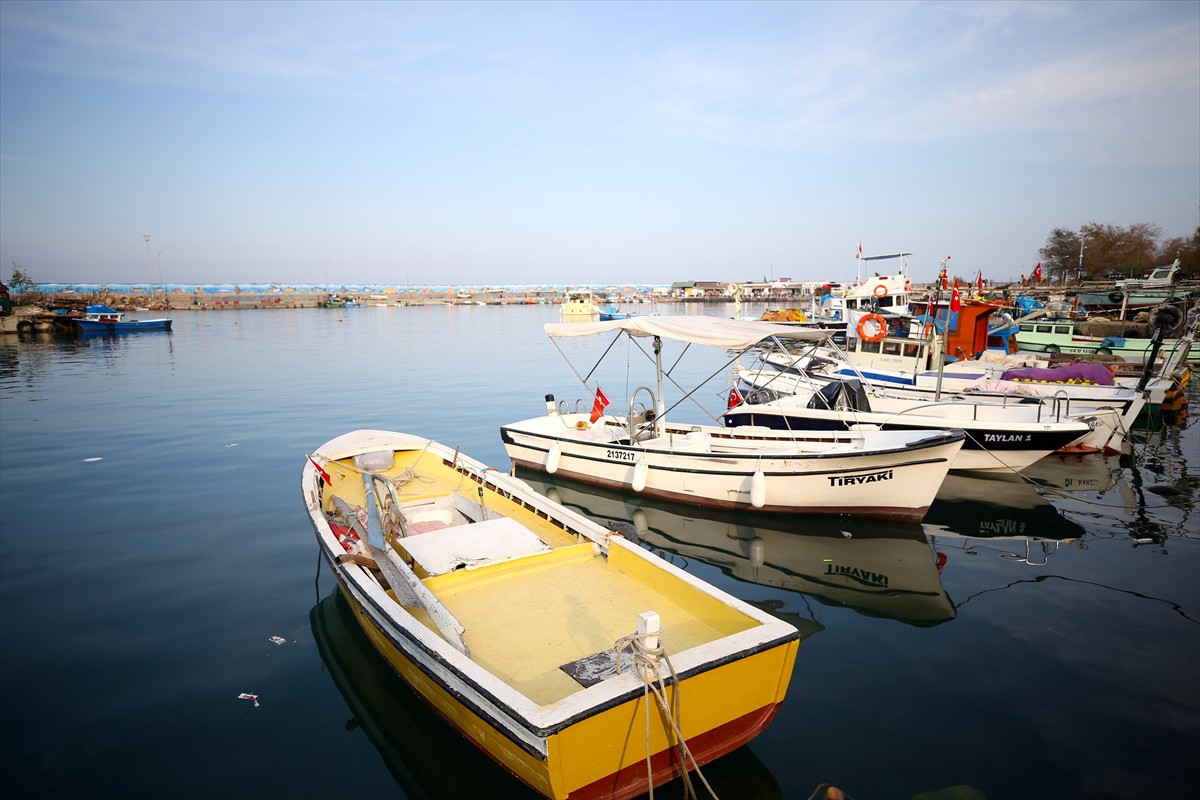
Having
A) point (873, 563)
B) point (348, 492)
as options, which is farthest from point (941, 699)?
point (348, 492)

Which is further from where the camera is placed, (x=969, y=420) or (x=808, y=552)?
(x=969, y=420)

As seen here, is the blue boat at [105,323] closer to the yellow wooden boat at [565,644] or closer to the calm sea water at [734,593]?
the calm sea water at [734,593]

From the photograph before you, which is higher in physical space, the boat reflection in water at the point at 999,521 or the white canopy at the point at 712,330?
the white canopy at the point at 712,330

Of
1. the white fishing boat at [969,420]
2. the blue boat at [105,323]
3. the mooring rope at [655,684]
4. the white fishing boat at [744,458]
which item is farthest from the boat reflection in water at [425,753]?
the blue boat at [105,323]

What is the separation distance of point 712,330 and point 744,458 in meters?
2.59

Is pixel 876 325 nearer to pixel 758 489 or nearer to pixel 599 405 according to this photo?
pixel 599 405

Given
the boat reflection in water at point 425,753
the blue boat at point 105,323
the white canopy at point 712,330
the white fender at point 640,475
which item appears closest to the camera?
the boat reflection in water at point 425,753

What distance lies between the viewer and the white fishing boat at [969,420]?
44.1ft

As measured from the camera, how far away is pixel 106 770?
5188 mm

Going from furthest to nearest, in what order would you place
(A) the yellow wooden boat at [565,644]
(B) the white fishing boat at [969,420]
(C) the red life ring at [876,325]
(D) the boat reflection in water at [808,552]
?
1. (C) the red life ring at [876,325]
2. (B) the white fishing boat at [969,420]
3. (D) the boat reflection in water at [808,552]
4. (A) the yellow wooden boat at [565,644]

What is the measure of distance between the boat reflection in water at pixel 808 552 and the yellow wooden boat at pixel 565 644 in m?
1.62

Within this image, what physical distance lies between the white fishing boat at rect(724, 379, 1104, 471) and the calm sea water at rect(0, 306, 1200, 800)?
0.73 m

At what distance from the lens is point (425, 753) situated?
5395 mm

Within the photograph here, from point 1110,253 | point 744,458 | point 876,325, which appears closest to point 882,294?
point 876,325
